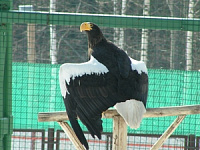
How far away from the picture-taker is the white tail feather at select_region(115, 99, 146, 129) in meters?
3.27

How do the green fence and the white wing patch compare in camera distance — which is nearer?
the white wing patch

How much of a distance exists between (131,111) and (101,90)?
0.84 ft

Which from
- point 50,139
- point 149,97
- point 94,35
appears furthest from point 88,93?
point 149,97

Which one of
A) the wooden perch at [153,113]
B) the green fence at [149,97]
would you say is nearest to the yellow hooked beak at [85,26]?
the wooden perch at [153,113]

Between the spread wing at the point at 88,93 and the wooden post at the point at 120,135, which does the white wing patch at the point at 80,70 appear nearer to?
the spread wing at the point at 88,93

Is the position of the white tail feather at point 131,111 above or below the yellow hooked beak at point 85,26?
below

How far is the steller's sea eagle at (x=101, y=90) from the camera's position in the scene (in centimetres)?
325

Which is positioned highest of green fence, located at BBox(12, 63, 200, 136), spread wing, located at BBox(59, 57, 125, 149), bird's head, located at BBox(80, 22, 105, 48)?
bird's head, located at BBox(80, 22, 105, 48)

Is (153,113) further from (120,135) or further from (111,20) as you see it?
(111,20)

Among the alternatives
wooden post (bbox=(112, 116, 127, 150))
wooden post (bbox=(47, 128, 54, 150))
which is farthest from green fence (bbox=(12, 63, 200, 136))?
wooden post (bbox=(112, 116, 127, 150))

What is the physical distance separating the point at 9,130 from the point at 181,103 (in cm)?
201

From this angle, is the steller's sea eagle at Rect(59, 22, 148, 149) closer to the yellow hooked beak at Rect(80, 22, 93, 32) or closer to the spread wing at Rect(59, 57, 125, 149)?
the spread wing at Rect(59, 57, 125, 149)

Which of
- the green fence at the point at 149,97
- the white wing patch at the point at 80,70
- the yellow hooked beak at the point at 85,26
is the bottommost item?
the green fence at the point at 149,97

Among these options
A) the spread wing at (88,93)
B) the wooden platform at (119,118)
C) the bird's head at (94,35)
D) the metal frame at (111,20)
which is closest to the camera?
the spread wing at (88,93)
